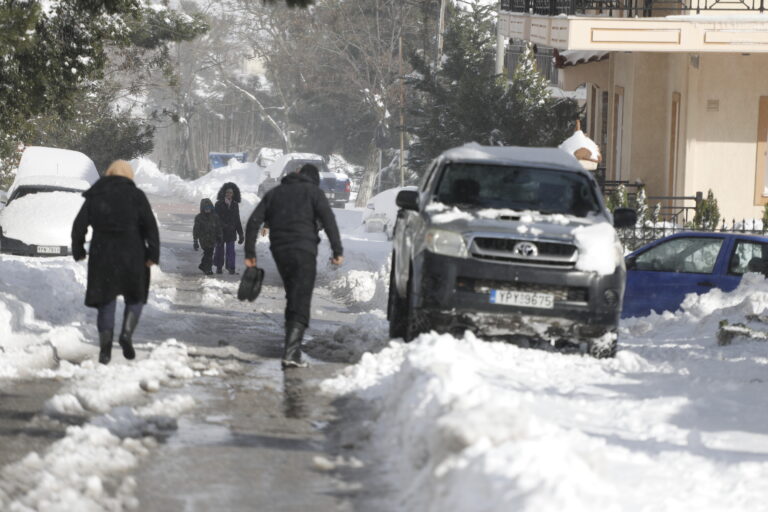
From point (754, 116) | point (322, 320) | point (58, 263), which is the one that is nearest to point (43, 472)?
point (322, 320)

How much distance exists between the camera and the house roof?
33.8m

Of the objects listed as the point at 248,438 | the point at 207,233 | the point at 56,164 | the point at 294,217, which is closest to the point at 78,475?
the point at 248,438

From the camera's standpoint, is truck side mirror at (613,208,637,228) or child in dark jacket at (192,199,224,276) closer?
truck side mirror at (613,208,637,228)

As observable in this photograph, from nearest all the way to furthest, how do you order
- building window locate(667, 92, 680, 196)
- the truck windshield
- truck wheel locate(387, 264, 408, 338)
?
the truck windshield
truck wheel locate(387, 264, 408, 338)
building window locate(667, 92, 680, 196)

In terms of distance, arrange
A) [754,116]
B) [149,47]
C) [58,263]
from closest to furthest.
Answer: [58,263] → [754,116] → [149,47]

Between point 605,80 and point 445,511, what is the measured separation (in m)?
31.4

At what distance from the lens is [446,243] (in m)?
11.6

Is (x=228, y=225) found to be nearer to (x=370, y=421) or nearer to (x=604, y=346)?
(x=604, y=346)

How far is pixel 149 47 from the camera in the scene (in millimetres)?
35938

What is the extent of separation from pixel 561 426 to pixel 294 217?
14.3 ft

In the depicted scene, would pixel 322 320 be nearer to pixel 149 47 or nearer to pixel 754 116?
pixel 754 116

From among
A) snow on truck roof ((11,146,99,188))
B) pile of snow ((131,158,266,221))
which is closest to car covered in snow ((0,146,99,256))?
snow on truck roof ((11,146,99,188))

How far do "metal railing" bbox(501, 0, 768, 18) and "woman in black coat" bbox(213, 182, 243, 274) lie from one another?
A: 693cm

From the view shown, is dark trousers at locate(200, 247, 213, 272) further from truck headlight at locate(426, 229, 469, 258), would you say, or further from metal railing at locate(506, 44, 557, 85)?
metal railing at locate(506, 44, 557, 85)
